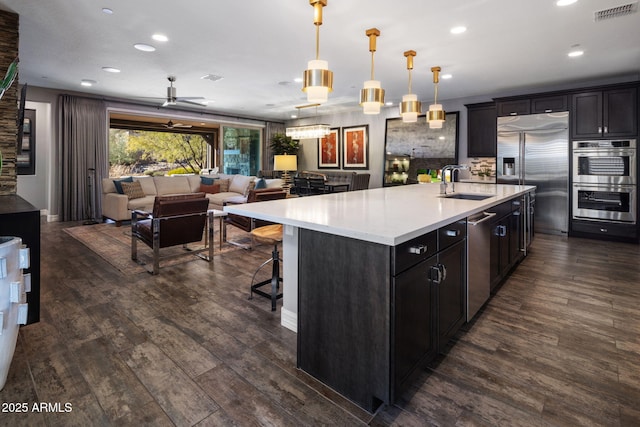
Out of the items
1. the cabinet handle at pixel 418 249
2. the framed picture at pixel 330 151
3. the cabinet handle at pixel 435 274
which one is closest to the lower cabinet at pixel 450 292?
the cabinet handle at pixel 435 274

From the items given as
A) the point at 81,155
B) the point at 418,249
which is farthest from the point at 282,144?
the point at 418,249

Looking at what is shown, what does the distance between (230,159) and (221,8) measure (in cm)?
720

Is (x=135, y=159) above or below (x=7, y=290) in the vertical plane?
above

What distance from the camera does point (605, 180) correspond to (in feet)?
17.4

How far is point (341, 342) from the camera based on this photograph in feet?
5.62

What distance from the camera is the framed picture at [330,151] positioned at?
9.69 metres

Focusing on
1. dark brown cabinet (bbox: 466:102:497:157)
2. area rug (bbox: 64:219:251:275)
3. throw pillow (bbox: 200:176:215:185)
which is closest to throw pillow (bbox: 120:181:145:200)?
area rug (bbox: 64:219:251:275)

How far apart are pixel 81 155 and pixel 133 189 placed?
1455mm

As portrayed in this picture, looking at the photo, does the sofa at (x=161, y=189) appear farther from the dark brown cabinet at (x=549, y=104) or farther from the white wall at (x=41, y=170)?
the dark brown cabinet at (x=549, y=104)

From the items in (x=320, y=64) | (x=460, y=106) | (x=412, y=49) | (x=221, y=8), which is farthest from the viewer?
(x=460, y=106)

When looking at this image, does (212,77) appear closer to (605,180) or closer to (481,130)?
(481,130)

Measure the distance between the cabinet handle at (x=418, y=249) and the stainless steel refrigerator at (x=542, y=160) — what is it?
17.1ft

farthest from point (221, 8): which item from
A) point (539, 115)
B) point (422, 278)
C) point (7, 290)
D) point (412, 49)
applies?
point (539, 115)

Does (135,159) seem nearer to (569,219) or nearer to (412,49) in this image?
(412,49)
